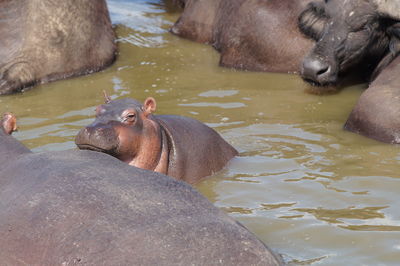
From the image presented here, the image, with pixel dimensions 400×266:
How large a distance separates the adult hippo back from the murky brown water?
2.91 feet

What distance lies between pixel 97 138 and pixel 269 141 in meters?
1.86

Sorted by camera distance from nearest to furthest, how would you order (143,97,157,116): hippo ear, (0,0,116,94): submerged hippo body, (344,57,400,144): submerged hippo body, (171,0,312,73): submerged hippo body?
(143,97,157,116): hippo ear < (344,57,400,144): submerged hippo body < (0,0,116,94): submerged hippo body < (171,0,312,73): submerged hippo body

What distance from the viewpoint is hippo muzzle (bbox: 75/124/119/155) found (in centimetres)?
509

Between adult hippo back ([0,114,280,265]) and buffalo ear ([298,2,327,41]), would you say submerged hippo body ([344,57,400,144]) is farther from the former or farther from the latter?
adult hippo back ([0,114,280,265])

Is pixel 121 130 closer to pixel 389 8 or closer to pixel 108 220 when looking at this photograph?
pixel 108 220

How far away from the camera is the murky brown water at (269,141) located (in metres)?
4.68

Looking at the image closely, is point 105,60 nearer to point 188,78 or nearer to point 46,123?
point 188,78

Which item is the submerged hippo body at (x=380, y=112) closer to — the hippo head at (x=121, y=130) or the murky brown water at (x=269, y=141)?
the murky brown water at (x=269, y=141)

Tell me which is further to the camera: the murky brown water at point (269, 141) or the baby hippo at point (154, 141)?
the baby hippo at point (154, 141)

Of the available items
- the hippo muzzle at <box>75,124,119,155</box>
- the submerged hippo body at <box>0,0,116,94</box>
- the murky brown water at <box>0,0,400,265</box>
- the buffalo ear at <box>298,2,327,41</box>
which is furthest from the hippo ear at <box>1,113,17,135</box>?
the buffalo ear at <box>298,2,327,41</box>

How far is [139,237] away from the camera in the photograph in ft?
11.1

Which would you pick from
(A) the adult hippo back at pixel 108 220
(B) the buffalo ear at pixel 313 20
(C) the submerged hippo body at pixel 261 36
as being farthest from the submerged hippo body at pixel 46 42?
(A) the adult hippo back at pixel 108 220

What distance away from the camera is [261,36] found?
8602 millimetres

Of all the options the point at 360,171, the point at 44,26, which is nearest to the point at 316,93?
the point at 360,171
